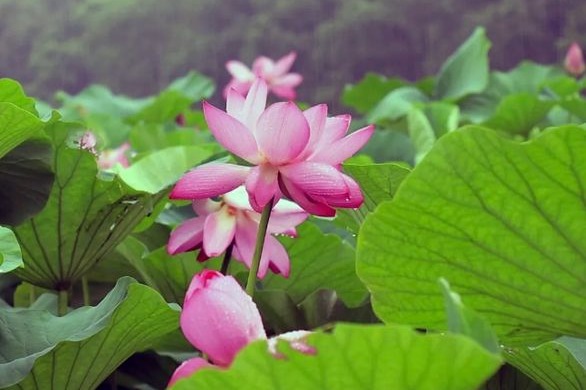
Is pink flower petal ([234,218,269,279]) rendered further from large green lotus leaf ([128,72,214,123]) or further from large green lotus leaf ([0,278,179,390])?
large green lotus leaf ([128,72,214,123])

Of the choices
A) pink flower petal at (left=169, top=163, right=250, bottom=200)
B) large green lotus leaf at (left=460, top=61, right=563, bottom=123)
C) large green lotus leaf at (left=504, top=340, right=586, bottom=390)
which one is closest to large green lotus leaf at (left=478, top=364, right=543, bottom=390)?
large green lotus leaf at (left=504, top=340, right=586, bottom=390)

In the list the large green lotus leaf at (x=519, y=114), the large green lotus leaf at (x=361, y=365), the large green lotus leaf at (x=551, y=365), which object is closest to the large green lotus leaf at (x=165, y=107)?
the large green lotus leaf at (x=519, y=114)

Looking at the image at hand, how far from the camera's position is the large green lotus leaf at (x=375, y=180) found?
44cm

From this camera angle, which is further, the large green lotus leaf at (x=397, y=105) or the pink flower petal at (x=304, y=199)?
the large green lotus leaf at (x=397, y=105)

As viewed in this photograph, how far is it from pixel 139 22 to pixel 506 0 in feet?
8.22

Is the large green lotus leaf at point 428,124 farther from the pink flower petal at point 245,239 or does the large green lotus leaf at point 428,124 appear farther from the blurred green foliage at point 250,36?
the blurred green foliage at point 250,36

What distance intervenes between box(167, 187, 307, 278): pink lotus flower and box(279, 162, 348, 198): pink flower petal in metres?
0.08

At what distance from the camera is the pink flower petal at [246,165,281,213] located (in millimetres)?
402

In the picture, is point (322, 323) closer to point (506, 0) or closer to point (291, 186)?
point (291, 186)

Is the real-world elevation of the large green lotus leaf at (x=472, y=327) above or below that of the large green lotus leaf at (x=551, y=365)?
above

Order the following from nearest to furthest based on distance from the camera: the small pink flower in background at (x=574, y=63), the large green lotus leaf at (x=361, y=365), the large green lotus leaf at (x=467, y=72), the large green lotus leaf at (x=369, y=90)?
the large green lotus leaf at (x=361, y=365)
the large green lotus leaf at (x=467, y=72)
the large green lotus leaf at (x=369, y=90)
the small pink flower in background at (x=574, y=63)

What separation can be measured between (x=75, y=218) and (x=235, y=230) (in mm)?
104

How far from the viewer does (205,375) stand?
259mm

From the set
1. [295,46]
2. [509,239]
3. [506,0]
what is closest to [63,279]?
[509,239]
